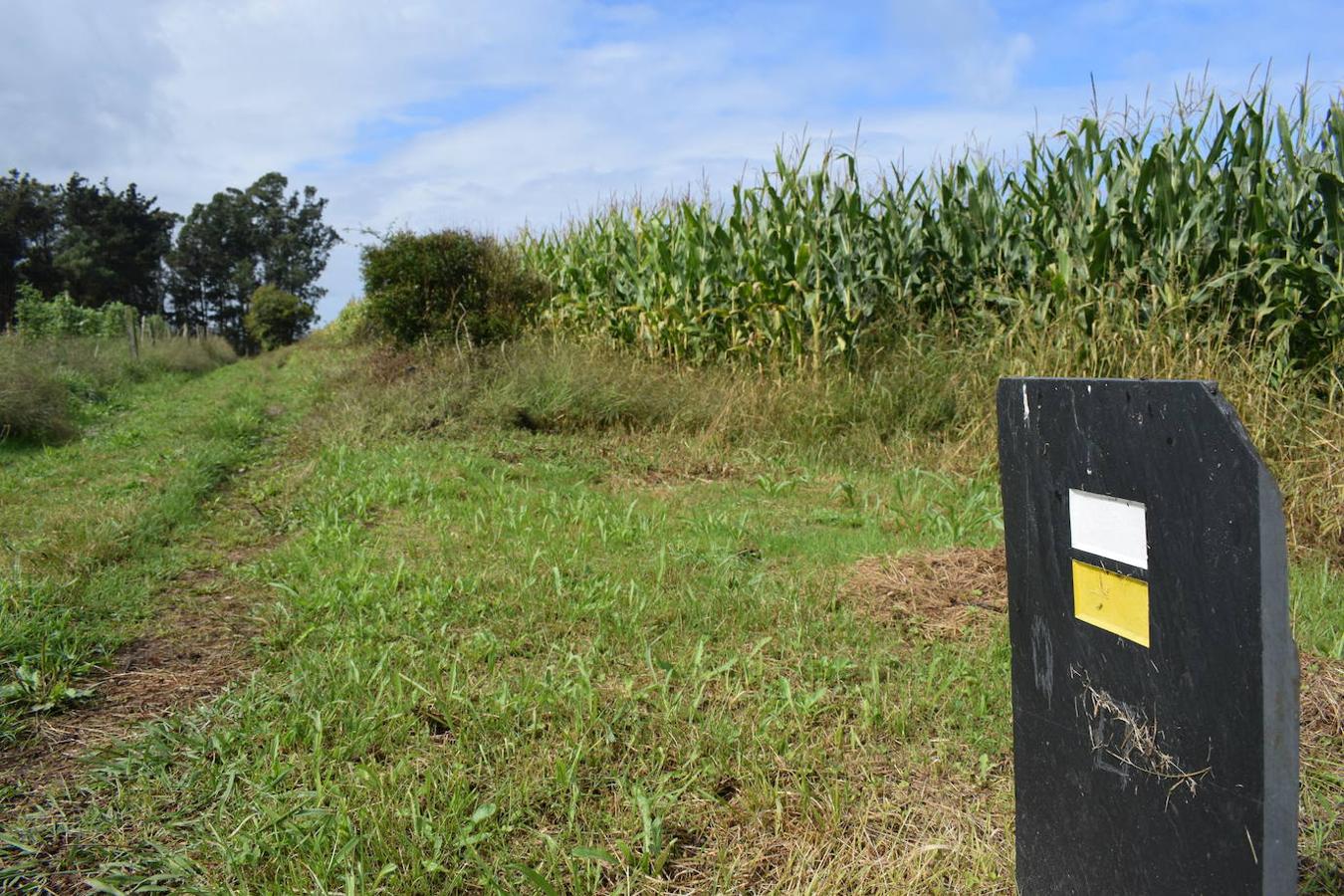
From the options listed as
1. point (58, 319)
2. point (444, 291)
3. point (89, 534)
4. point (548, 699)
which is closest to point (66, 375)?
point (444, 291)

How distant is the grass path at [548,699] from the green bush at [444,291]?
19.7 ft

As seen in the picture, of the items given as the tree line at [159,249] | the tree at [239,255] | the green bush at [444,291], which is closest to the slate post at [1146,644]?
the green bush at [444,291]

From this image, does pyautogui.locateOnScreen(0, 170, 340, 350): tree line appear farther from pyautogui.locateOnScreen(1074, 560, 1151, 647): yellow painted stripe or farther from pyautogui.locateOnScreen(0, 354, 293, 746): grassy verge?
pyautogui.locateOnScreen(1074, 560, 1151, 647): yellow painted stripe

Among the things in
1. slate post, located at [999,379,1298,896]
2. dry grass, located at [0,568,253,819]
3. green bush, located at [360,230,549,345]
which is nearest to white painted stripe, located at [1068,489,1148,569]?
slate post, located at [999,379,1298,896]

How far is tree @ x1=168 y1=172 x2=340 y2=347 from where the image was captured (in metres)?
53.0

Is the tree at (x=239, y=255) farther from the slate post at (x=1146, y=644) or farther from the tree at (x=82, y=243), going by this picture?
the slate post at (x=1146, y=644)

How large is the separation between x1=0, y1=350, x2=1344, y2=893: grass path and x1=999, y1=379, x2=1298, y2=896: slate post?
0.54 m

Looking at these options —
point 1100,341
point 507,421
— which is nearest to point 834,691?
point 1100,341

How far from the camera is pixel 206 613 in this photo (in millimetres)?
4488

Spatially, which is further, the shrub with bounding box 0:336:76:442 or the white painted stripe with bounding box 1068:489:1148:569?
the shrub with bounding box 0:336:76:442

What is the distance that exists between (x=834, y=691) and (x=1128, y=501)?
1777mm

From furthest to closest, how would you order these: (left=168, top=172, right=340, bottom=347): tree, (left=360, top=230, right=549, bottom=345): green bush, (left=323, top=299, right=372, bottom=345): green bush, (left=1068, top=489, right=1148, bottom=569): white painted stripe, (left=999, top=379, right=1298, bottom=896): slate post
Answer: (left=168, top=172, right=340, bottom=347): tree < (left=323, top=299, right=372, bottom=345): green bush < (left=360, top=230, right=549, bottom=345): green bush < (left=1068, top=489, right=1148, bottom=569): white painted stripe < (left=999, top=379, right=1298, bottom=896): slate post

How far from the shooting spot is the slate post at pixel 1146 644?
155 centimetres

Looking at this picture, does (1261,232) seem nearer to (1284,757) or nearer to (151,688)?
(1284,757)
